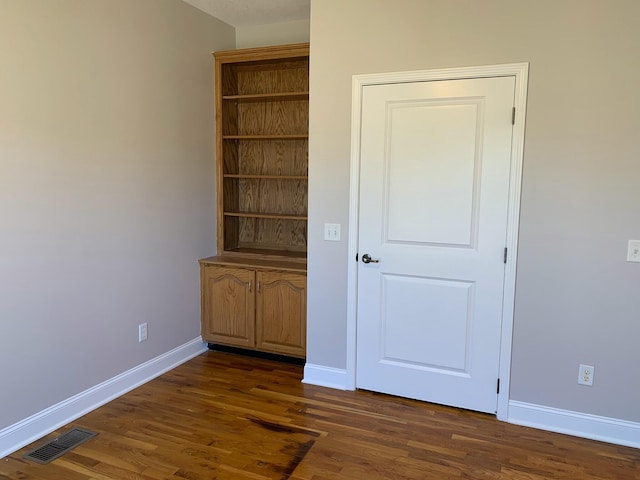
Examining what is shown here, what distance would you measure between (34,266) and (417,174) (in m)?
2.27

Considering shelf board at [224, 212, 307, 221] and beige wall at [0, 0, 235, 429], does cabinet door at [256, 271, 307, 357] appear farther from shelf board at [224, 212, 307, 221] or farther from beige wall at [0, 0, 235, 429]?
beige wall at [0, 0, 235, 429]

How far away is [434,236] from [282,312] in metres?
1.35

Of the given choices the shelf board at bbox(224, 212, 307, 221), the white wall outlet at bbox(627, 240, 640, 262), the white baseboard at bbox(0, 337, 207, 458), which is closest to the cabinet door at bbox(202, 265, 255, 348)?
the white baseboard at bbox(0, 337, 207, 458)

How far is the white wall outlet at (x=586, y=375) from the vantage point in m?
2.65

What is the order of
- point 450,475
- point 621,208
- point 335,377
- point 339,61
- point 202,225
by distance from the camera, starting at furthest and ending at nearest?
point 202,225
point 335,377
point 339,61
point 621,208
point 450,475

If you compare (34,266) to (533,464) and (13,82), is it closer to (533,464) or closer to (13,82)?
(13,82)

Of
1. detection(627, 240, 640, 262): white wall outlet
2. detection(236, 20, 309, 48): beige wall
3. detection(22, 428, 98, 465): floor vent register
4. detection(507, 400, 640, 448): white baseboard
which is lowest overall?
detection(22, 428, 98, 465): floor vent register

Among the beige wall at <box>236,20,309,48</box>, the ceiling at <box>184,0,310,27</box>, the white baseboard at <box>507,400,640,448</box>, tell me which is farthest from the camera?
the beige wall at <box>236,20,309,48</box>

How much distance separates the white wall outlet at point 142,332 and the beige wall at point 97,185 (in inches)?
1.7

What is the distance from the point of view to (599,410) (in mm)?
2652

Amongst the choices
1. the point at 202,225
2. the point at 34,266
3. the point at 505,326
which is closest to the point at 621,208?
the point at 505,326

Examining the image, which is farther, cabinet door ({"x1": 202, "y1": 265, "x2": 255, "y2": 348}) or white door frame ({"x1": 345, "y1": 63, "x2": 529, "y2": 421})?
cabinet door ({"x1": 202, "y1": 265, "x2": 255, "y2": 348})

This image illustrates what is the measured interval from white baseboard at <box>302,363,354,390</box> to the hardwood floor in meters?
0.07

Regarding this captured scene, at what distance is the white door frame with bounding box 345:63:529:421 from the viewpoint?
2.65 metres
